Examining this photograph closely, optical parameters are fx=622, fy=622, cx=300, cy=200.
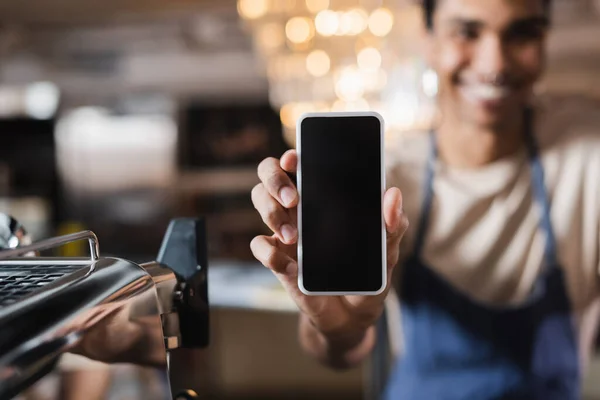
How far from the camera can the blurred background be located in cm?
341

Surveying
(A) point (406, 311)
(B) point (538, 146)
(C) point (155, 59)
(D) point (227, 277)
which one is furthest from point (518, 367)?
(C) point (155, 59)

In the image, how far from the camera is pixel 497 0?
814 mm

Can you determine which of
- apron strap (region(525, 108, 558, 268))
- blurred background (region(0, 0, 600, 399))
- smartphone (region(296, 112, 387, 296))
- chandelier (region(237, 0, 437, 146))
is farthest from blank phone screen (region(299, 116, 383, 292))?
Result: blurred background (region(0, 0, 600, 399))

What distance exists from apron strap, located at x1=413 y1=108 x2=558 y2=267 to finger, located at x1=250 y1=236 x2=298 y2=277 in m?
0.51

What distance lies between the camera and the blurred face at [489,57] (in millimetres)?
789

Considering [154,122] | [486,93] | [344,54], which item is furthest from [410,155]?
[154,122]

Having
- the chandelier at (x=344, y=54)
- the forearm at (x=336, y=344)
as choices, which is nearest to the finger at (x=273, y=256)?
the forearm at (x=336, y=344)

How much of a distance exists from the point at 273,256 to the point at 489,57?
1.86 ft

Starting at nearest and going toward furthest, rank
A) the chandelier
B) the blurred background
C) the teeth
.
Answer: the teeth
the chandelier
the blurred background

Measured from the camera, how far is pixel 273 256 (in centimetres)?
35

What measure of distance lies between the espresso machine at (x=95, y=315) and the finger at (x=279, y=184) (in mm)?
54

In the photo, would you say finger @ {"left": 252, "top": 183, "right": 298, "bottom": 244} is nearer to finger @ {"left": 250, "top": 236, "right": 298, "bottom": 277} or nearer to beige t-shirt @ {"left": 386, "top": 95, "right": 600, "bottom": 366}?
finger @ {"left": 250, "top": 236, "right": 298, "bottom": 277}

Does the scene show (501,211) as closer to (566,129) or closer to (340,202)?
(566,129)

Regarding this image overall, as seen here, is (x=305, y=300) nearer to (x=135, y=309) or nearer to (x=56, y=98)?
(x=135, y=309)
